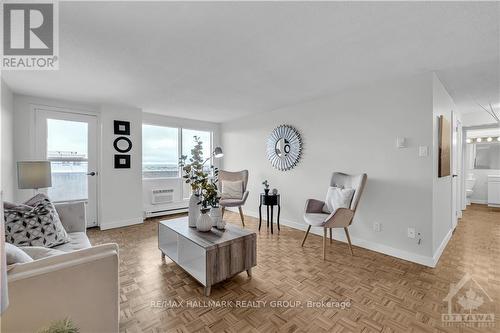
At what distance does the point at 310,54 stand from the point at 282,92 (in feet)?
3.79

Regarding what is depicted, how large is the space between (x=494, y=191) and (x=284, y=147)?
18.1ft

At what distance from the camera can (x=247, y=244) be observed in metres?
2.16

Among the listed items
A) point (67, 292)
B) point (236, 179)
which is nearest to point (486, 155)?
point (236, 179)

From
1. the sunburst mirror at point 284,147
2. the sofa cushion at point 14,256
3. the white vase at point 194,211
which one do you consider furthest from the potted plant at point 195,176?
the sunburst mirror at point 284,147

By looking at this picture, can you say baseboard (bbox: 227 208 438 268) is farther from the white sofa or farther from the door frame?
the door frame

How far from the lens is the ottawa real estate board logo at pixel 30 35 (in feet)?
4.80

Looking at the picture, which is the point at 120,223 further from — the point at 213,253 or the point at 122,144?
the point at 213,253

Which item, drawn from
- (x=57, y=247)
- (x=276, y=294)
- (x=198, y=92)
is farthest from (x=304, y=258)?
(x=198, y=92)

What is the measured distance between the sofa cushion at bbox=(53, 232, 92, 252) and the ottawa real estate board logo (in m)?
1.72

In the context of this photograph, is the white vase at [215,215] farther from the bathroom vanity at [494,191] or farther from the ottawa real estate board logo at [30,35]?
the bathroom vanity at [494,191]

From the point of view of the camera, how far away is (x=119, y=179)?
4.06 meters

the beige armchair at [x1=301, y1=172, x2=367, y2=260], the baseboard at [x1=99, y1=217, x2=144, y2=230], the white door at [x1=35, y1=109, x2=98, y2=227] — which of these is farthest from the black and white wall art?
the beige armchair at [x1=301, y1=172, x2=367, y2=260]

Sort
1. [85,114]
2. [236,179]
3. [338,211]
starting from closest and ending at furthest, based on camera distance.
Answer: [338,211], [85,114], [236,179]

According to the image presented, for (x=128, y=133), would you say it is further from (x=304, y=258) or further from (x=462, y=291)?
(x=462, y=291)
